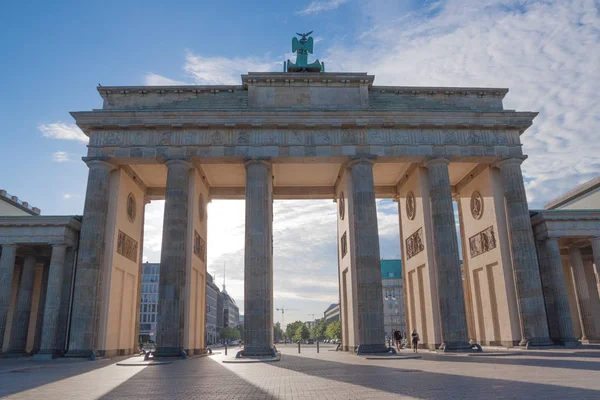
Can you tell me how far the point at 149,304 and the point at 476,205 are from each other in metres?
96.5

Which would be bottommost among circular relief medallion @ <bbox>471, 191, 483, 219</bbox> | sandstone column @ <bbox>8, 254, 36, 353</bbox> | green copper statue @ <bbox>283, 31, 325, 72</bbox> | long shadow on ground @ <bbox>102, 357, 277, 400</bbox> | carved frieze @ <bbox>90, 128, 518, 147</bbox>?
long shadow on ground @ <bbox>102, 357, 277, 400</bbox>

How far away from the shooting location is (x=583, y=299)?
36531 millimetres

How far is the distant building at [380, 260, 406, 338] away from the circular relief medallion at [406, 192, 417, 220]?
6924 centimetres

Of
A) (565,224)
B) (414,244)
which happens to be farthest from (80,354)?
(565,224)

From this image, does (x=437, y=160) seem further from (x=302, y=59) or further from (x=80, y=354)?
(x=80, y=354)

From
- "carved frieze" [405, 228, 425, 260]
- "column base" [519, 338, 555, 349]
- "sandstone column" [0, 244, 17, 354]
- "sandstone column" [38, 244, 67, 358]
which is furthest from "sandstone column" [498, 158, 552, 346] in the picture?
"sandstone column" [0, 244, 17, 354]

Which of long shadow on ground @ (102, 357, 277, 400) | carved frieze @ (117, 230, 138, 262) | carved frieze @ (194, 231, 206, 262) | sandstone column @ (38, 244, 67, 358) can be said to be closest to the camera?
long shadow on ground @ (102, 357, 277, 400)

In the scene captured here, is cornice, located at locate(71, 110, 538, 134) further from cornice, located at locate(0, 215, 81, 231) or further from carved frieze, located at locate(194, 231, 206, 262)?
carved frieze, located at locate(194, 231, 206, 262)

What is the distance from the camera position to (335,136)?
32.4 metres

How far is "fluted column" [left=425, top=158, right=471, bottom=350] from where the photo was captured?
29062 mm

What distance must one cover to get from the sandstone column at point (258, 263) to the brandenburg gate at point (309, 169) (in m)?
0.08

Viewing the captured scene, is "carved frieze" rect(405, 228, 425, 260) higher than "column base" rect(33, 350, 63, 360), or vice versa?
"carved frieze" rect(405, 228, 425, 260)

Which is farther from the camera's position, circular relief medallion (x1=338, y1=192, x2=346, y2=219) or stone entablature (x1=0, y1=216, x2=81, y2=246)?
circular relief medallion (x1=338, y1=192, x2=346, y2=219)

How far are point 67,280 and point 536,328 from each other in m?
30.8
